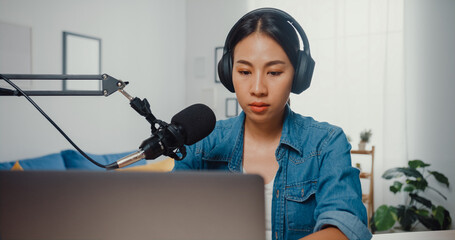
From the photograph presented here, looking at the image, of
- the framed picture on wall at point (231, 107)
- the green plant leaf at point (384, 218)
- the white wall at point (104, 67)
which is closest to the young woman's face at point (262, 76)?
the white wall at point (104, 67)

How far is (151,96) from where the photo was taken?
328cm

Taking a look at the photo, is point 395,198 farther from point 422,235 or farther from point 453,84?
point 422,235

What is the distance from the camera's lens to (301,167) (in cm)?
95

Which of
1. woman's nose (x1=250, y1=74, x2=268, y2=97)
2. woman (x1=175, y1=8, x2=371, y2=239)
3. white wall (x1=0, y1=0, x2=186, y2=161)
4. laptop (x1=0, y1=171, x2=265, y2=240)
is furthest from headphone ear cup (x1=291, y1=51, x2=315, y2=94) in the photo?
white wall (x1=0, y1=0, x2=186, y2=161)

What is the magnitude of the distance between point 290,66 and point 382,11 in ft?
7.87

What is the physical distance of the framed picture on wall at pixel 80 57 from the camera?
95.1 inches

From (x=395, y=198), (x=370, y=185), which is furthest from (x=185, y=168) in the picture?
(x=395, y=198)

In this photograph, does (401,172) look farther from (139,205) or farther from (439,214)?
(139,205)

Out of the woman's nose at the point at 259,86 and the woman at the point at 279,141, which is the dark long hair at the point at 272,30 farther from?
the woman's nose at the point at 259,86

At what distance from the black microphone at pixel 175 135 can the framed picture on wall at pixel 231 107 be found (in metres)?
2.78

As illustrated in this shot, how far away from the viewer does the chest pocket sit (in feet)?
3.05

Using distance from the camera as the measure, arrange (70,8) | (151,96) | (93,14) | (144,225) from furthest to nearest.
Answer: (151,96)
(93,14)
(70,8)
(144,225)

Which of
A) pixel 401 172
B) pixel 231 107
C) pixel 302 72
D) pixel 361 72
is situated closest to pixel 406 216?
pixel 401 172

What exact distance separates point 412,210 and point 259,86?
2.43 meters
